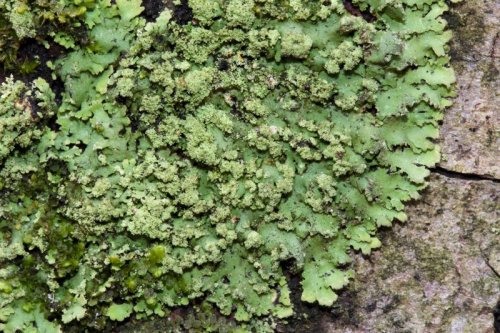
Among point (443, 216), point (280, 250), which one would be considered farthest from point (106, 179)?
point (443, 216)

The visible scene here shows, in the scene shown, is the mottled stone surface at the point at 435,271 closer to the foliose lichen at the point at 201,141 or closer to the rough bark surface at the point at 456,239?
the rough bark surface at the point at 456,239

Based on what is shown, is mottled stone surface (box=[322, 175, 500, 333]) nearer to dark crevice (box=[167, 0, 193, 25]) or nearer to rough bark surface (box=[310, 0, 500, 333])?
rough bark surface (box=[310, 0, 500, 333])

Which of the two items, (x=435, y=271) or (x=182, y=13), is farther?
(x=435, y=271)

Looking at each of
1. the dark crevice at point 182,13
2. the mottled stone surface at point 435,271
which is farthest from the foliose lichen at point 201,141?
the mottled stone surface at point 435,271

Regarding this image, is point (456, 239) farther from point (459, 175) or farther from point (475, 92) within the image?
point (475, 92)

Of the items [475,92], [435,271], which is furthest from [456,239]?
[475,92]
